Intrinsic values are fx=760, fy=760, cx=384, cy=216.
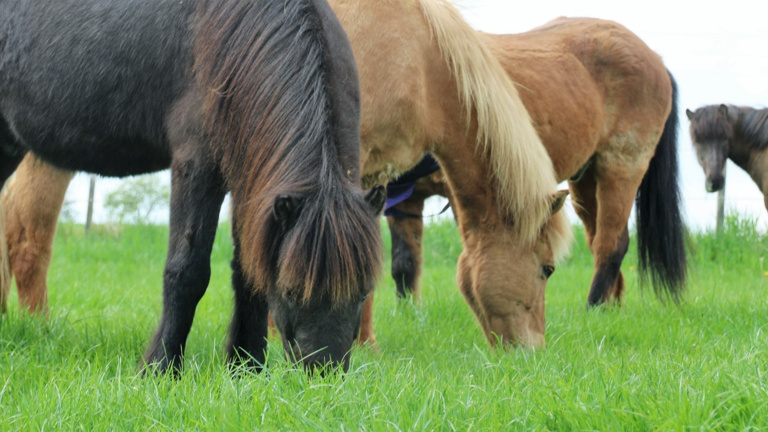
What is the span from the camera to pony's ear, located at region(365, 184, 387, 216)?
117 inches

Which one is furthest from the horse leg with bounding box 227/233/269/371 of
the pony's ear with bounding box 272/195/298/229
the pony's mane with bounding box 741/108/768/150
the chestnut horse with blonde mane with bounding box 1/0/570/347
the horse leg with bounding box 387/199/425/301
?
the pony's mane with bounding box 741/108/768/150

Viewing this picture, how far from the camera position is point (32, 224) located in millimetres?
5117

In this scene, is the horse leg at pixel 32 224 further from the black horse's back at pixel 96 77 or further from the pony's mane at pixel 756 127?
the pony's mane at pixel 756 127

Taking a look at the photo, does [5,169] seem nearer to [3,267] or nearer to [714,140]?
[3,267]

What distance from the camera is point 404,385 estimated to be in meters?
2.73

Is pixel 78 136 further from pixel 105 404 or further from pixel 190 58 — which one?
pixel 105 404

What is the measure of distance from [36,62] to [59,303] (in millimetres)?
2985

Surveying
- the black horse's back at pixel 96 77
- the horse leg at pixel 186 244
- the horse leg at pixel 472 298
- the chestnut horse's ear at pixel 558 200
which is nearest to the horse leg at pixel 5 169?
the black horse's back at pixel 96 77

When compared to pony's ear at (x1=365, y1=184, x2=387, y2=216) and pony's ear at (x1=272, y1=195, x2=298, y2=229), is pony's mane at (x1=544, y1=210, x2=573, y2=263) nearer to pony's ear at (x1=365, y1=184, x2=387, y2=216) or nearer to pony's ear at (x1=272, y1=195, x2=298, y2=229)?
pony's ear at (x1=365, y1=184, x2=387, y2=216)

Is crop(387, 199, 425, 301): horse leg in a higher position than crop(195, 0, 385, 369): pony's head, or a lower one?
lower

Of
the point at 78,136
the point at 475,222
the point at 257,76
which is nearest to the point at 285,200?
the point at 257,76

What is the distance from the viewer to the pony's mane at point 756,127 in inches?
363

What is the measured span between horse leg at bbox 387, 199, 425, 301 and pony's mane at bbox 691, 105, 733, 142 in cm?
444

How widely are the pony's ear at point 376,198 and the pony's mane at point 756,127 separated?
7735mm
